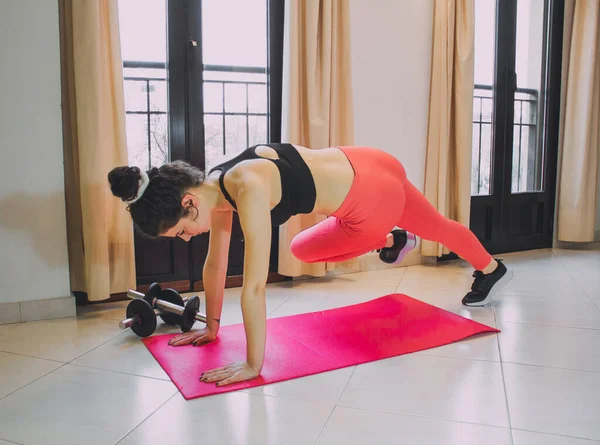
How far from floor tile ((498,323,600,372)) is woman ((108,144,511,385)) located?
480 millimetres

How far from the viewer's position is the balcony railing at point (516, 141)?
4.24 m

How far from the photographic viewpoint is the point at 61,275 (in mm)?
2643

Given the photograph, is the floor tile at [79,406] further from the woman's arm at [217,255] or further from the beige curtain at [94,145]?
the beige curtain at [94,145]

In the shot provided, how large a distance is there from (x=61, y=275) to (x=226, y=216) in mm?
1041

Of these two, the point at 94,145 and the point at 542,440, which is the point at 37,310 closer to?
the point at 94,145

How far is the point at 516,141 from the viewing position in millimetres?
4469

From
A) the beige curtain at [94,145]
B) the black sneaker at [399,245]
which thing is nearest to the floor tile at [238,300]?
the beige curtain at [94,145]

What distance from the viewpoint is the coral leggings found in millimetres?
2170

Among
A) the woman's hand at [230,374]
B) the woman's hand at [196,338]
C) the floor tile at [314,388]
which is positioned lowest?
the floor tile at [314,388]

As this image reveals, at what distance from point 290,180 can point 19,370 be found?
1.19m

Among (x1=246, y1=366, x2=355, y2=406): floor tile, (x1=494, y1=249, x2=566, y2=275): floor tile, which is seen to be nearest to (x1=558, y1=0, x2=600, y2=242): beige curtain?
(x1=494, y1=249, x2=566, y2=275): floor tile

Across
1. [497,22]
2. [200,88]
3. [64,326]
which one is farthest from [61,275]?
[497,22]

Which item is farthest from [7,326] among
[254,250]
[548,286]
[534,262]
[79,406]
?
[534,262]

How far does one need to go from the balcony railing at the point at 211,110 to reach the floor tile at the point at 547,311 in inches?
64.5
